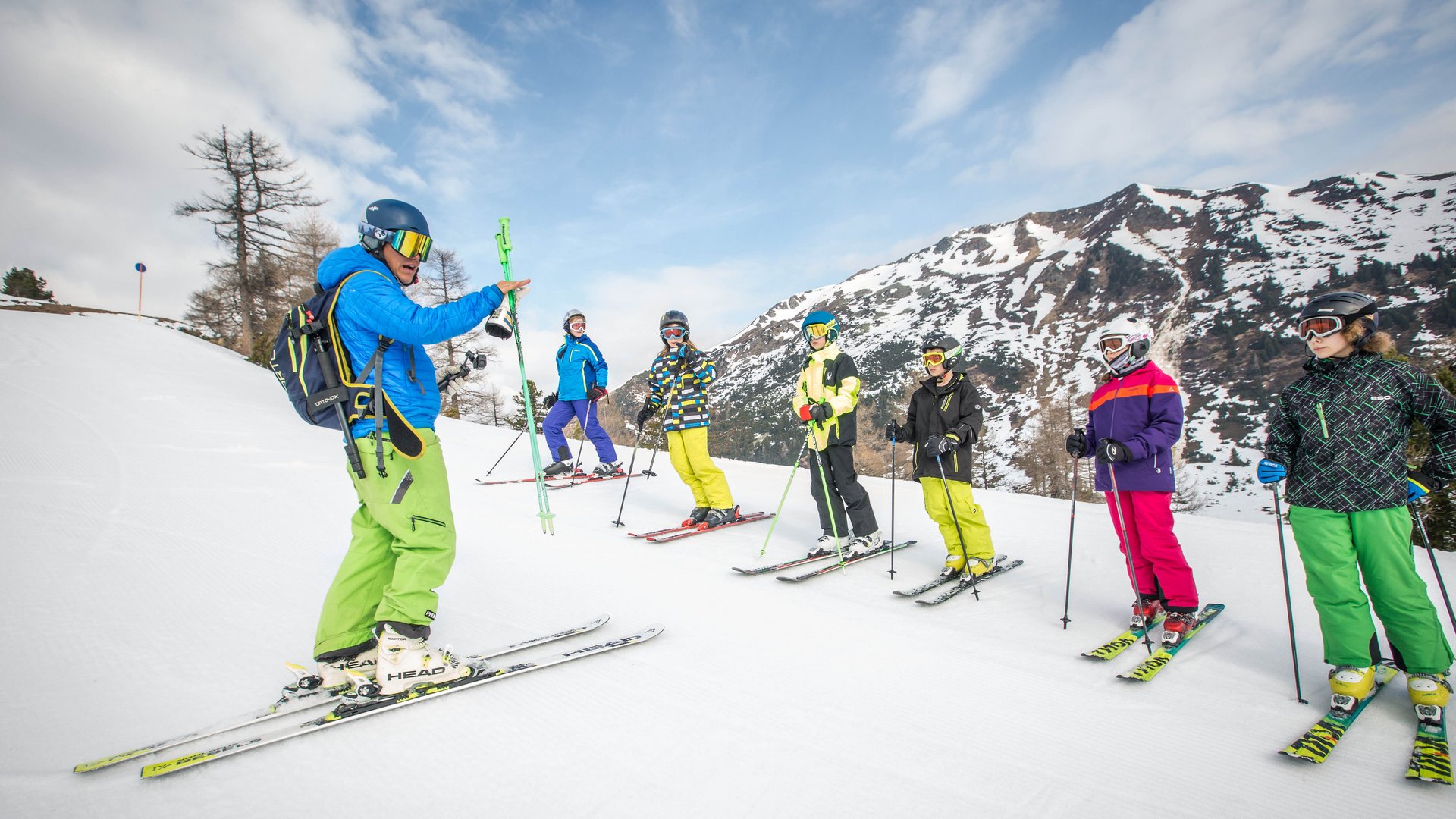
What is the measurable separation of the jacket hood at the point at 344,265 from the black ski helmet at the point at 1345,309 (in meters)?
4.65

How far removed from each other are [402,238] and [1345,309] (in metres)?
4.81

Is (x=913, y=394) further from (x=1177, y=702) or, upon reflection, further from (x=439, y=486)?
(x=439, y=486)

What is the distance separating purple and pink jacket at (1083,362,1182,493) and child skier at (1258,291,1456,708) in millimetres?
692

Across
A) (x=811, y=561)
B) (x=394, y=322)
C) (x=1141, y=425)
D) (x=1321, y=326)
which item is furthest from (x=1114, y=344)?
(x=394, y=322)

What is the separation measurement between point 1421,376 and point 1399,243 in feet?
721

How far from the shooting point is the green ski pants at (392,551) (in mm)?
2863

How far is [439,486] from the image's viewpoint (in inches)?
118

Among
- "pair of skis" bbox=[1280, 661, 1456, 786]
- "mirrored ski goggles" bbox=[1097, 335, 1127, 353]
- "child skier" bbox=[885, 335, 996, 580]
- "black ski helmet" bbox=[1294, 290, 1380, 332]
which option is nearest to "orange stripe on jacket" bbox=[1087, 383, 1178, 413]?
"mirrored ski goggles" bbox=[1097, 335, 1127, 353]

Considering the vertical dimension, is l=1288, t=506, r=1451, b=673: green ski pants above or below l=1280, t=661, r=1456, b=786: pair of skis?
above

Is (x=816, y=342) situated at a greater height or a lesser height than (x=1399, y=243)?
lesser

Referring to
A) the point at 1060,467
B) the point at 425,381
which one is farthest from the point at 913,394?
the point at 1060,467

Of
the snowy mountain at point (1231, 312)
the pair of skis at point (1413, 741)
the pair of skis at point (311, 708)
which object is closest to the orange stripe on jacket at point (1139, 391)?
the pair of skis at point (1413, 741)

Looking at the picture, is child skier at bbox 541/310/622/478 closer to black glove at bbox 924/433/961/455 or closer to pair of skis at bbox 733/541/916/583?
pair of skis at bbox 733/541/916/583

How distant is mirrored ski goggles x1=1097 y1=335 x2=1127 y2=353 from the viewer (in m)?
4.27
